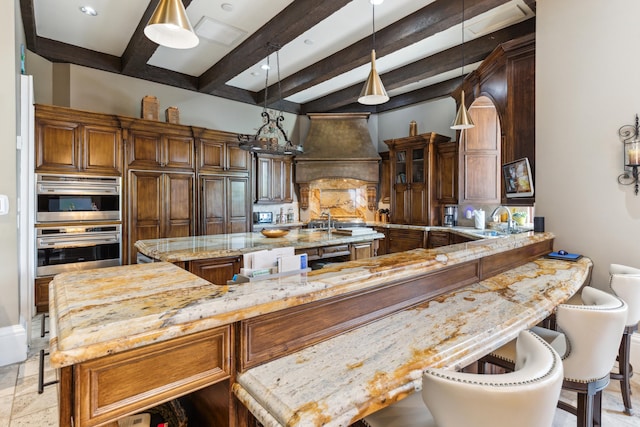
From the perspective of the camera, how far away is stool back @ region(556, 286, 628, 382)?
1.45m

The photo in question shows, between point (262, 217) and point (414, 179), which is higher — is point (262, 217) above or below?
below

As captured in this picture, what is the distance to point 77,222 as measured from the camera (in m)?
3.98

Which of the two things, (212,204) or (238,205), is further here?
(238,205)

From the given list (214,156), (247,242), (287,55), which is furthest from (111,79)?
(247,242)

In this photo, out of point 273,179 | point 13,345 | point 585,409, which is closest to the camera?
point 585,409

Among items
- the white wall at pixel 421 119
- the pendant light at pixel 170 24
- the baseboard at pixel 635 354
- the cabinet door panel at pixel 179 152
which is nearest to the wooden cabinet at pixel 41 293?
the cabinet door panel at pixel 179 152

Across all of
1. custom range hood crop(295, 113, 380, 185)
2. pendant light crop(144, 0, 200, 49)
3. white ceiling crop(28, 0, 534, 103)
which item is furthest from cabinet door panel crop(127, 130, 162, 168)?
pendant light crop(144, 0, 200, 49)

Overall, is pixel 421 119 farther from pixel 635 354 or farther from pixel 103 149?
pixel 103 149

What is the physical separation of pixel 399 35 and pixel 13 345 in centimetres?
484

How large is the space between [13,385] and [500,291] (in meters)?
3.48

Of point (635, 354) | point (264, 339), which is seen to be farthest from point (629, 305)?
point (264, 339)

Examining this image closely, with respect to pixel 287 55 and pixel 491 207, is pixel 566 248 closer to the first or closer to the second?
pixel 491 207

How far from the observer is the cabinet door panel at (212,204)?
506 cm

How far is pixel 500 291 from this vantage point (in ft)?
6.56
